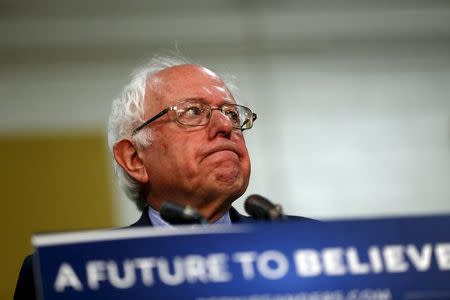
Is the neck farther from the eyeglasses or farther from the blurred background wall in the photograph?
the blurred background wall

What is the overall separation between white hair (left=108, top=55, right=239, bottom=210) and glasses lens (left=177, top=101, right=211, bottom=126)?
0.11 meters

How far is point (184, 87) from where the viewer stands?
7.13 ft

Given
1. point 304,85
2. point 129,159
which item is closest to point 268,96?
point 304,85

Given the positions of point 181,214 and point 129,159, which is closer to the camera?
point 181,214

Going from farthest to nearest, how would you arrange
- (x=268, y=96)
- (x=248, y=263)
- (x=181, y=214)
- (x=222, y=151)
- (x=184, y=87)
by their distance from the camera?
(x=268, y=96) < (x=184, y=87) < (x=222, y=151) < (x=181, y=214) < (x=248, y=263)

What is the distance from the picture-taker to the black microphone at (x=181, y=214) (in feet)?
4.93

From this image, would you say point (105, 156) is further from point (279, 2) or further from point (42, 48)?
point (279, 2)

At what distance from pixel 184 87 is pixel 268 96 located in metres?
2.59

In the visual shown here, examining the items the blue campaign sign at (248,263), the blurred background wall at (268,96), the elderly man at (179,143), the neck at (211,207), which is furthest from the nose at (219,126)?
the blurred background wall at (268,96)

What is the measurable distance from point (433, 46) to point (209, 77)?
3.11m

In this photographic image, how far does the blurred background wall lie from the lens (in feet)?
14.4

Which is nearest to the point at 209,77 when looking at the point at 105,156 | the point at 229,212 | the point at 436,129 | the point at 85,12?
the point at 229,212

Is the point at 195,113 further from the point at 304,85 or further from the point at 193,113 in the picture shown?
the point at 304,85

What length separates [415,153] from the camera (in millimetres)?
4742
